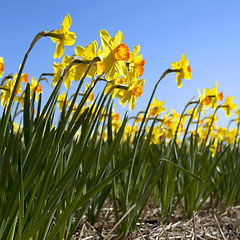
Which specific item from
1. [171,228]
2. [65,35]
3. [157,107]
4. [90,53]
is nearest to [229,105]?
[157,107]

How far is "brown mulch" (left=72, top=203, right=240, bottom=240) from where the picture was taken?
6.64ft

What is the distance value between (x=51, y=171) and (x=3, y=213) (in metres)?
0.25

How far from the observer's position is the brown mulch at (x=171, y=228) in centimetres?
202

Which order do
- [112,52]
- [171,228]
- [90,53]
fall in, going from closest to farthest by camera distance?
1. [112,52]
2. [90,53]
3. [171,228]

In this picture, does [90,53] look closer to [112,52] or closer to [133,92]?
[112,52]

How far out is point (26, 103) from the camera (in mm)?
1587

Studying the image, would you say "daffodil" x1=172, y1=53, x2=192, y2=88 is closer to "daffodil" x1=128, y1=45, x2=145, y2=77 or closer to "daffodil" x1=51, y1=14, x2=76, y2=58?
"daffodil" x1=128, y1=45, x2=145, y2=77

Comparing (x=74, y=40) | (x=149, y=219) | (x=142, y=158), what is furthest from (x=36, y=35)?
(x=149, y=219)

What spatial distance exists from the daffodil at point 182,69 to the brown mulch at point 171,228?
2.89ft

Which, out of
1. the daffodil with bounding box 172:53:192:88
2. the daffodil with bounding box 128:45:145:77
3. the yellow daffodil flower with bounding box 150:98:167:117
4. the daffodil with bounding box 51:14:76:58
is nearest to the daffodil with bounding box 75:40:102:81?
the daffodil with bounding box 51:14:76:58

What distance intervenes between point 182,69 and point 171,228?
1.06 m

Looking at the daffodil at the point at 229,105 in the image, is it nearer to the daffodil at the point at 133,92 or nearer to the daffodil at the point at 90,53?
the daffodil at the point at 133,92

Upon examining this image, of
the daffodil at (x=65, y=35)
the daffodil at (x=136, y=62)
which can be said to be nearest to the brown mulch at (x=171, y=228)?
the daffodil at (x=136, y=62)

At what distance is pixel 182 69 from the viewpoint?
214 cm
